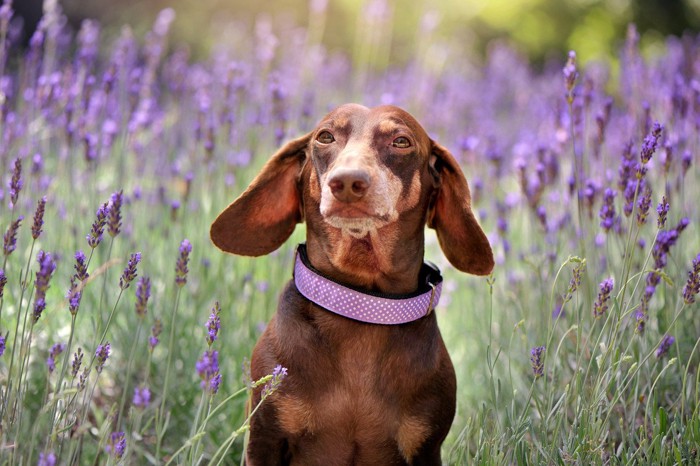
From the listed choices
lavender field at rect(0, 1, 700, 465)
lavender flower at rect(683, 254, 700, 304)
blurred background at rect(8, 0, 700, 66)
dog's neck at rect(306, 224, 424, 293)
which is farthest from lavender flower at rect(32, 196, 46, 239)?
blurred background at rect(8, 0, 700, 66)

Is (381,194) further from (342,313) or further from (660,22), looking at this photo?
(660,22)

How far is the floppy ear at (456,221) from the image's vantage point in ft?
8.70

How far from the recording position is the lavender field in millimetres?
2307

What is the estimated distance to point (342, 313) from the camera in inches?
94.3

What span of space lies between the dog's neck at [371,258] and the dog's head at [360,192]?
0.04 feet

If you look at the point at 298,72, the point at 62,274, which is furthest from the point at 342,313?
the point at 298,72

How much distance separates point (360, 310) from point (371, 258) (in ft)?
0.61

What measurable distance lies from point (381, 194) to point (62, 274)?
185 centimetres

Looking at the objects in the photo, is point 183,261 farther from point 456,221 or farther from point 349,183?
point 456,221

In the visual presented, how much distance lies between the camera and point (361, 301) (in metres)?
2.40

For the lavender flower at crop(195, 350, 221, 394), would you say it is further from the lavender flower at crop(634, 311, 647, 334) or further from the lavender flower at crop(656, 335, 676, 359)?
the lavender flower at crop(656, 335, 676, 359)

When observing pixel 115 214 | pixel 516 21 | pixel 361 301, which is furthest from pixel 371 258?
pixel 516 21

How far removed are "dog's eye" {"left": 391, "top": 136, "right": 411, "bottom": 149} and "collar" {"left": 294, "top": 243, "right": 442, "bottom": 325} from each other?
44cm

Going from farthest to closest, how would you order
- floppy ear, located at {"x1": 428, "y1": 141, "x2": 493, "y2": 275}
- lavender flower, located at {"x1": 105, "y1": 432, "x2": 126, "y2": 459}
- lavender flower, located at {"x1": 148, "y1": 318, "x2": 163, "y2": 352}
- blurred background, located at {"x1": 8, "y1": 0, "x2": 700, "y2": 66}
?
blurred background, located at {"x1": 8, "y1": 0, "x2": 700, "y2": 66}
floppy ear, located at {"x1": 428, "y1": 141, "x2": 493, "y2": 275}
lavender flower, located at {"x1": 148, "y1": 318, "x2": 163, "y2": 352}
lavender flower, located at {"x1": 105, "y1": 432, "x2": 126, "y2": 459}
